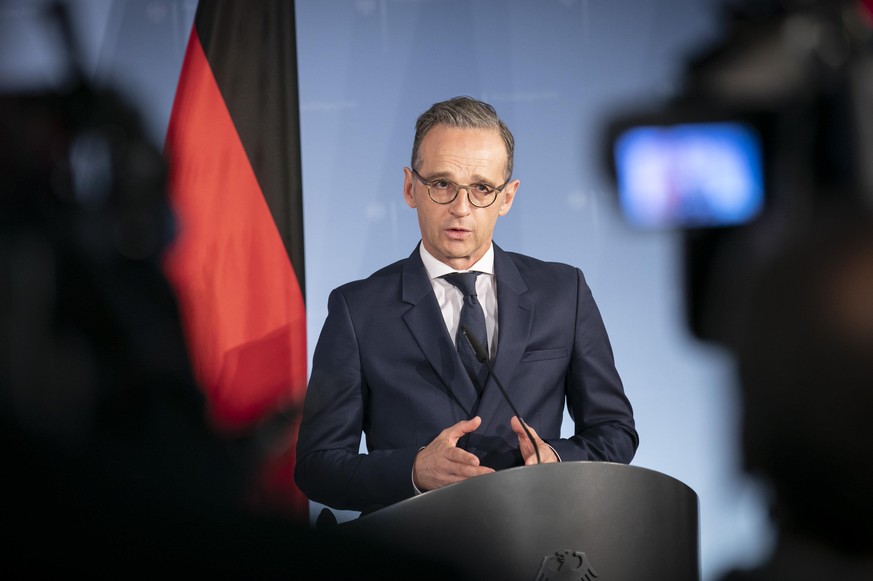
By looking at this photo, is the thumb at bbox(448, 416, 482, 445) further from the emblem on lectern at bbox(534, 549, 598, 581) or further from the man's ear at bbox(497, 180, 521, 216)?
the man's ear at bbox(497, 180, 521, 216)

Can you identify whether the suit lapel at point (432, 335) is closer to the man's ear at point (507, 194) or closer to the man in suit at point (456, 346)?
the man in suit at point (456, 346)

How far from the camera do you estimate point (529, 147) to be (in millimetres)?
2670

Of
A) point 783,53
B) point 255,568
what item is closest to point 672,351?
point 783,53

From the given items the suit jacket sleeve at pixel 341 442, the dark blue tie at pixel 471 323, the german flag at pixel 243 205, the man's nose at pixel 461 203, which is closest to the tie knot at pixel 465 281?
the dark blue tie at pixel 471 323

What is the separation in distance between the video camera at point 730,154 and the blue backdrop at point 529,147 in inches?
2.4

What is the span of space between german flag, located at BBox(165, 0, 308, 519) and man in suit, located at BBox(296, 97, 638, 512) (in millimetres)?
550

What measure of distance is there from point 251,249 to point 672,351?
1.27 metres

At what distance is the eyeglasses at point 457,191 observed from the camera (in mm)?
1915

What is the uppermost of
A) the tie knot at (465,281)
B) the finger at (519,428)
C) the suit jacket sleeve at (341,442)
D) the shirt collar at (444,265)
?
the shirt collar at (444,265)

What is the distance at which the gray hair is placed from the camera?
193 cm

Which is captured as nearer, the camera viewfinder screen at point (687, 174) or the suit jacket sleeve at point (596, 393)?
the suit jacket sleeve at point (596, 393)

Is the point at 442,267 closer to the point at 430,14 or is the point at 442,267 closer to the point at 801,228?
the point at 801,228

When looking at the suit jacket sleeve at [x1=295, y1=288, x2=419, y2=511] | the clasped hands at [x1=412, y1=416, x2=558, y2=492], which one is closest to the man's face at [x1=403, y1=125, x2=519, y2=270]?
the suit jacket sleeve at [x1=295, y1=288, x2=419, y2=511]

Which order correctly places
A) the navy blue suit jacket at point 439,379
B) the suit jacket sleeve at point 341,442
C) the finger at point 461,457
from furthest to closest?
the navy blue suit jacket at point 439,379, the suit jacket sleeve at point 341,442, the finger at point 461,457
